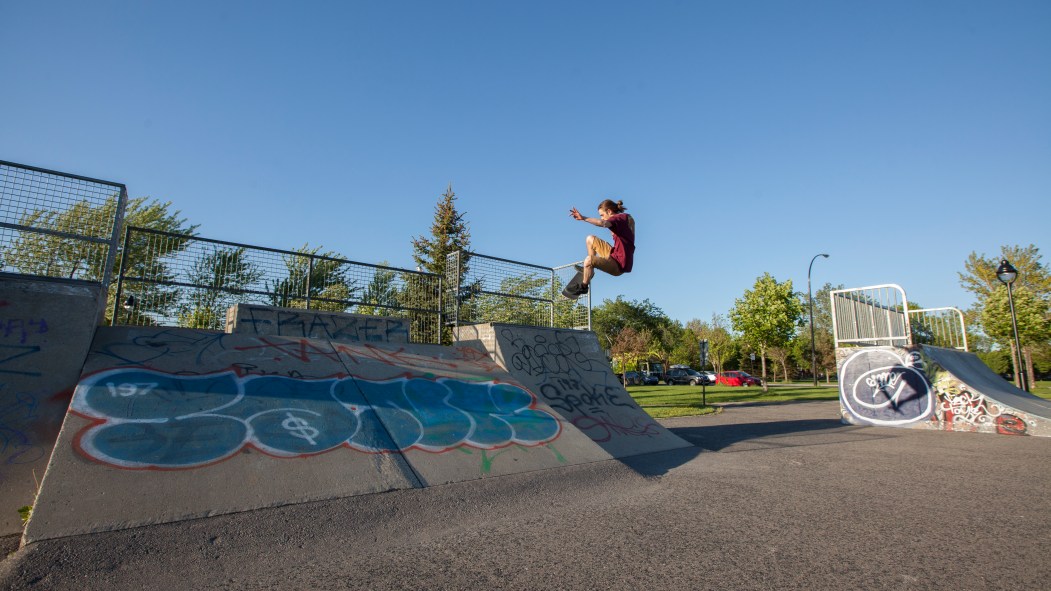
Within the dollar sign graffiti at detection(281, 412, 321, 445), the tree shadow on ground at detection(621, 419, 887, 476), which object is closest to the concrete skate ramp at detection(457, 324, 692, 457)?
the tree shadow on ground at detection(621, 419, 887, 476)

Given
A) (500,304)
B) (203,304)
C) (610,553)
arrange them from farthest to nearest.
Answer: (500,304)
(203,304)
(610,553)

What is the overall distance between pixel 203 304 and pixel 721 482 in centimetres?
755

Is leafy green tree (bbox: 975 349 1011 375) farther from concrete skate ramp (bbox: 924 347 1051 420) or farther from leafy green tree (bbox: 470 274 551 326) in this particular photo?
leafy green tree (bbox: 470 274 551 326)

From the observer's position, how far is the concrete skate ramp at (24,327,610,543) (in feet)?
12.5

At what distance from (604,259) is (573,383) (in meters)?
3.40

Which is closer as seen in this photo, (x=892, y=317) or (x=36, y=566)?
(x=36, y=566)

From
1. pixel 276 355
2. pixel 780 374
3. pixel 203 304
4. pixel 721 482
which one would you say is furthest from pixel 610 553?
pixel 780 374

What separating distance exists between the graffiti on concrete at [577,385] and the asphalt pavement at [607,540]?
7.47 ft

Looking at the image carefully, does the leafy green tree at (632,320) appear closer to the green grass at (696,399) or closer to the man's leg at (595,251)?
the green grass at (696,399)

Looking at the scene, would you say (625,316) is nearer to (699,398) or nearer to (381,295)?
(699,398)

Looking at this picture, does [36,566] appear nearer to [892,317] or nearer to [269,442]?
[269,442]

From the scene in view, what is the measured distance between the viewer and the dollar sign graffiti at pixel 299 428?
499cm

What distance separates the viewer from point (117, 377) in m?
4.98

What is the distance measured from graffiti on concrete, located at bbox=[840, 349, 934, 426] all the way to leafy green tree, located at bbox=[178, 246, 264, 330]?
47.6ft
